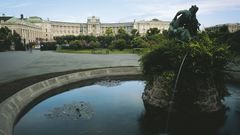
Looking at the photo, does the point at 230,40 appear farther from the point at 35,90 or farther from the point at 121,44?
the point at 121,44

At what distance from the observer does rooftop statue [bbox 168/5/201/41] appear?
14.8 meters

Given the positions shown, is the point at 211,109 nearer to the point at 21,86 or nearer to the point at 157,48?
the point at 157,48

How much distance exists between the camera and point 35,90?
53.8 ft

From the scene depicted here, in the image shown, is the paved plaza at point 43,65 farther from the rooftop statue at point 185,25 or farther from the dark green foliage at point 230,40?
the rooftop statue at point 185,25

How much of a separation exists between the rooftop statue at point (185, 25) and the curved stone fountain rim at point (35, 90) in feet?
25.8

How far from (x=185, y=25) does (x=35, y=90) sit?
28.7 ft

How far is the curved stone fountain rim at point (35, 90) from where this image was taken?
1086 cm

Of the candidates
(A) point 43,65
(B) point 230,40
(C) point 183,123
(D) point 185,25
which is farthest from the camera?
(B) point 230,40

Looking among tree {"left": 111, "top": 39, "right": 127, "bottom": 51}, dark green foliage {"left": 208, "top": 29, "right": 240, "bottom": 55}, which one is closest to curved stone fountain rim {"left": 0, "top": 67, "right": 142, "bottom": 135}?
dark green foliage {"left": 208, "top": 29, "right": 240, "bottom": 55}

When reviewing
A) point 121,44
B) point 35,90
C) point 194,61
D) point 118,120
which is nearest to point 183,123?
point 118,120

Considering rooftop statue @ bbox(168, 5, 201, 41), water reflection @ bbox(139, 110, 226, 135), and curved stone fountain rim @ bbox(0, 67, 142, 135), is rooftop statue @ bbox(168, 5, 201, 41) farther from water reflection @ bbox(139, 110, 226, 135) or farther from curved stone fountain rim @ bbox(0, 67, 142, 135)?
curved stone fountain rim @ bbox(0, 67, 142, 135)

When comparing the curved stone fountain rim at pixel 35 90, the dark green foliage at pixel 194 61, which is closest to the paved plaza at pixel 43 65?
the curved stone fountain rim at pixel 35 90

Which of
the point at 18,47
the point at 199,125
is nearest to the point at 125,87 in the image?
the point at 199,125

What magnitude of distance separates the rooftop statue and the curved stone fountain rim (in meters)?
7.87
